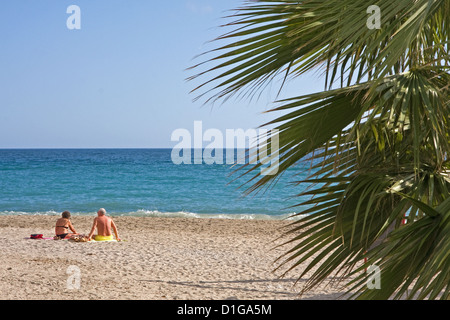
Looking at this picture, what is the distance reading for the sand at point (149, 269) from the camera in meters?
6.52

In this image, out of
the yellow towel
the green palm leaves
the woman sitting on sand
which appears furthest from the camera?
the woman sitting on sand

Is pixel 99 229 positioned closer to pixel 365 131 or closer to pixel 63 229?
pixel 63 229

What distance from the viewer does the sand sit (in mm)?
6520

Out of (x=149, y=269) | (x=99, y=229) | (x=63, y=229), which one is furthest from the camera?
(x=63, y=229)

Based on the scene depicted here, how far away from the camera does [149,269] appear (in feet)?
26.5

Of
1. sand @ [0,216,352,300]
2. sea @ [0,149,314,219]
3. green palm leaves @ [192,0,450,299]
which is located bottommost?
sea @ [0,149,314,219]

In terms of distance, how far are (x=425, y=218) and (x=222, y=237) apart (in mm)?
10969

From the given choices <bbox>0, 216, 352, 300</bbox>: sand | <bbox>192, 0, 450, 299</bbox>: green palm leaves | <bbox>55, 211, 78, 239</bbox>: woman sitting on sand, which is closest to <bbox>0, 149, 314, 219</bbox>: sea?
<bbox>0, 216, 352, 300</bbox>: sand

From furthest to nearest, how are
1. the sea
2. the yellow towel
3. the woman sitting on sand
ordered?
the sea → the woman sitting on sand → the yellow towel

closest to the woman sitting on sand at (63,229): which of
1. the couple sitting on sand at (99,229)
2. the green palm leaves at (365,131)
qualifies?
the couple sitting on sand at (99,229)

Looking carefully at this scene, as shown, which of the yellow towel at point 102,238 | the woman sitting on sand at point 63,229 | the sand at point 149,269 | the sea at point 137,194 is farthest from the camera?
the sea at point 137,194

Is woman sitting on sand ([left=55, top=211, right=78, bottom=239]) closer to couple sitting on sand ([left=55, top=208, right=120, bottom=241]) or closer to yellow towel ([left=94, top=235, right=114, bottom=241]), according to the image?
couple sitting on sand ([left=55, top=208, right=120, bottom=241])

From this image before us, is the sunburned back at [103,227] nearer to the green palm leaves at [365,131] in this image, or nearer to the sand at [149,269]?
the sand at [149,269]

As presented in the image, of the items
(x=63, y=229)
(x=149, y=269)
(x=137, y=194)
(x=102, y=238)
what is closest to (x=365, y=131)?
(x=149, y=269)
